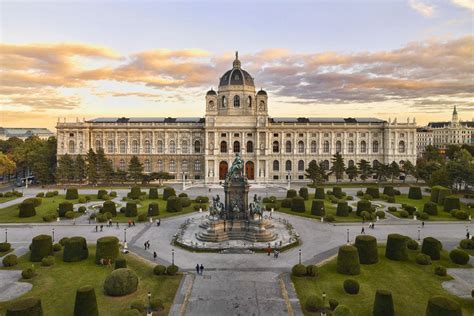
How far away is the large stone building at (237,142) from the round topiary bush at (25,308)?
81.4 metres

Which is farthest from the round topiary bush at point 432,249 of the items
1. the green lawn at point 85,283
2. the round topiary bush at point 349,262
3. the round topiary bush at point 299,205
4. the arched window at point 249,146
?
the arched window at point 249,146

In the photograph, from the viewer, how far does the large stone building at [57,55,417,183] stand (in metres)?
104

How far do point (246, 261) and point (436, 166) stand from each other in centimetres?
6966

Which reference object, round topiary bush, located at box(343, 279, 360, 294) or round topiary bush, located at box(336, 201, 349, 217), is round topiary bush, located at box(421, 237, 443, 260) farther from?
round topiary bush, located at box(336, 201, 349, 217)

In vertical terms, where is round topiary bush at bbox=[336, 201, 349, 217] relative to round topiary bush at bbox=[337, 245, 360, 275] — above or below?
above

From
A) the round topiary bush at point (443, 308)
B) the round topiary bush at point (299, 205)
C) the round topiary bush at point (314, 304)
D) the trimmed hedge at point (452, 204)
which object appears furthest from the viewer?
the round topiary bush at point (299, 205)

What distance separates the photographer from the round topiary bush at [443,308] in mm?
21922

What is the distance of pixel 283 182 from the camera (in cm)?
10044

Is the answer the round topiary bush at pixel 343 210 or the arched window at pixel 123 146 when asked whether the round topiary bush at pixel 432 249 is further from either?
the arched window at pixel 123 146

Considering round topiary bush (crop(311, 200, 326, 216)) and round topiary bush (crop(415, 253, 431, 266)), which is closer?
round topiary bush (crop(415, 253, 431, 266))

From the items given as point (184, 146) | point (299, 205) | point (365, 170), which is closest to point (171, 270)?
point (299, 205)

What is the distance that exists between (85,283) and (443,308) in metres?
26.2

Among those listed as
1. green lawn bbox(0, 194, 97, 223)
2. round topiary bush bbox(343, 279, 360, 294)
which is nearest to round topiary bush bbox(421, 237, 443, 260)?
round topiary bush bbox(343, 279, 360, 294)

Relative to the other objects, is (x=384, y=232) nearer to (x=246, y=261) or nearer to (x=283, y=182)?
(x=246, y=261)
